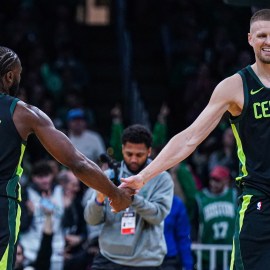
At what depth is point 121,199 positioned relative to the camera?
289 inches

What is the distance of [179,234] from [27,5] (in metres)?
10.3

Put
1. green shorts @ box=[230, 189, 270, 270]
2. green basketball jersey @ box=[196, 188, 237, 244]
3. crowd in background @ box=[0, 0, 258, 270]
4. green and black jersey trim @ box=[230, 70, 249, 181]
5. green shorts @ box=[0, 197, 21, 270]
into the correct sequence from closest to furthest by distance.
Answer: green shorts @ box=[0, 197, 21, 270] < green shorts @ box=[230, 189, 270, 270] < green and black jersey trim @ box=[230, 70, 249, 181] < crowd in background @ box=[0, 0, 258, 270] < green basketball jersey @ box=[196, 188, 237, 244]

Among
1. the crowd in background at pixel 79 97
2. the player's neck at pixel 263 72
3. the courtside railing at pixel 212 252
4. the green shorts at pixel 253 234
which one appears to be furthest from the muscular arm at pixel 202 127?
the courtside railing at pixel 212 252

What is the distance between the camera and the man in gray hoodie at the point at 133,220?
8.93 metres

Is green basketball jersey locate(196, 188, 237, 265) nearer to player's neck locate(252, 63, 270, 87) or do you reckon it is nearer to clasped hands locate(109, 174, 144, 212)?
clasped hands locate(109, 174, 144, 212)

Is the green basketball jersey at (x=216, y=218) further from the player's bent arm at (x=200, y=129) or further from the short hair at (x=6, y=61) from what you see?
the short hair at (x=6, y=61)

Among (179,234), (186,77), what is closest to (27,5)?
(186,77)

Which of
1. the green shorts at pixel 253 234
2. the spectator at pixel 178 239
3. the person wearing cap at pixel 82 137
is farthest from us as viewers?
the person wearing cap at pixel 82 137

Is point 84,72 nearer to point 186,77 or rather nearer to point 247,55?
point 186,77

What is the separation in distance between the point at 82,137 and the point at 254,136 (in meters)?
8.87

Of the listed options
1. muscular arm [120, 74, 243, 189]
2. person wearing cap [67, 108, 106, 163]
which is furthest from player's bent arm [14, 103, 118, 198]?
person wearing cap [67, 108, 106, 163]

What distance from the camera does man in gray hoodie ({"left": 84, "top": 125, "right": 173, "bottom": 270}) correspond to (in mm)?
8930

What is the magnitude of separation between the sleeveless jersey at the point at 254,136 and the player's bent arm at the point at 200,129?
0.34 ft

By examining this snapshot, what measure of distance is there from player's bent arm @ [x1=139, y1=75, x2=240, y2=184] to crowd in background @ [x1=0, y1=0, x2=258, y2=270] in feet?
14.1
